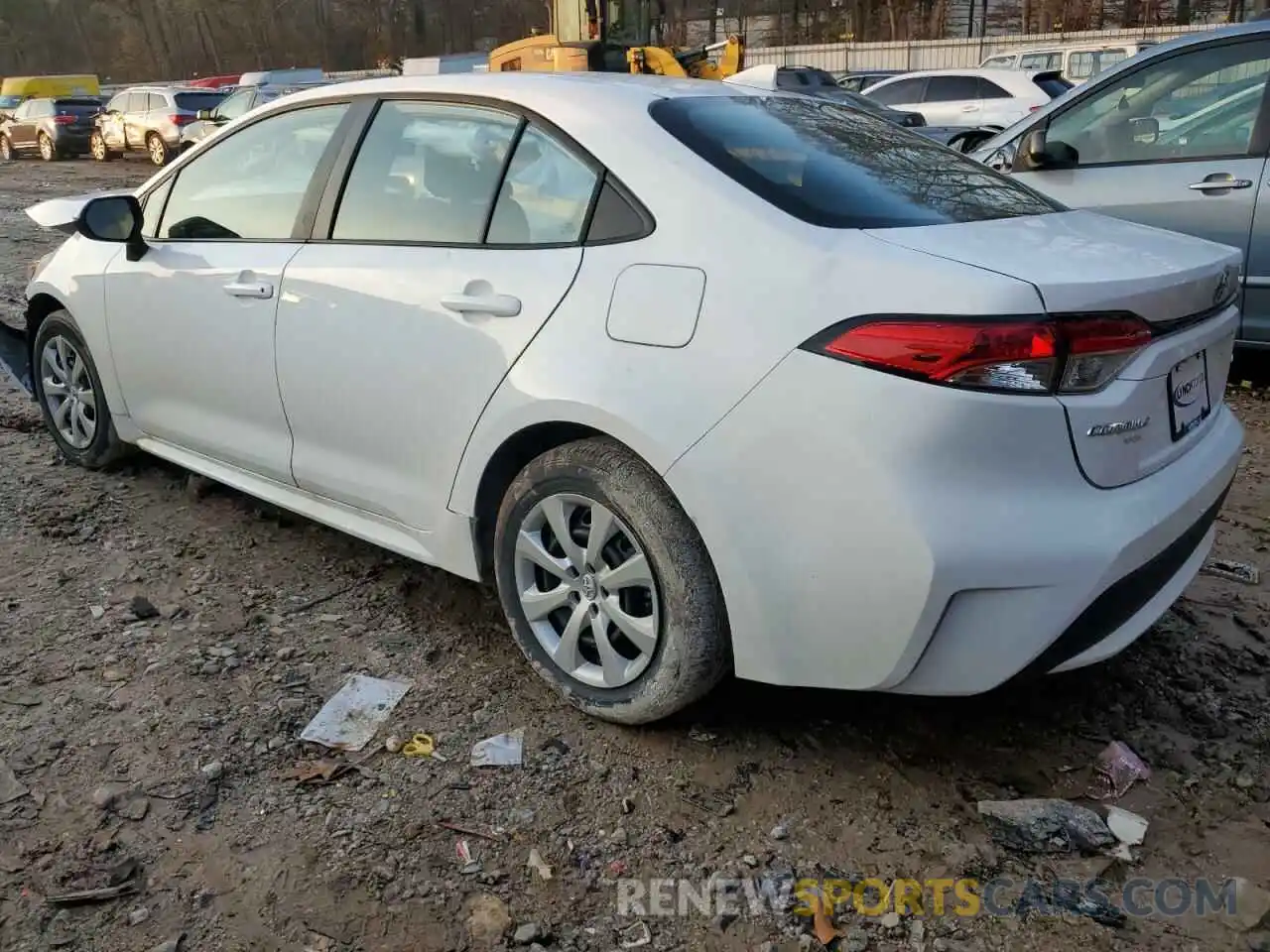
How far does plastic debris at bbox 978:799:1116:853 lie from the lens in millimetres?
2311

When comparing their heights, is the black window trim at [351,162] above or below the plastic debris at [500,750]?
above

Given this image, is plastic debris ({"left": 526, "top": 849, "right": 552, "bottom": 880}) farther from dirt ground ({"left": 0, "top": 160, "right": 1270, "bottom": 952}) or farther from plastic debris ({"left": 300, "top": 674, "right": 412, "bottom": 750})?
plastic debris ({"left": 300, "top": 674, "right": 412, "bottom": 750})

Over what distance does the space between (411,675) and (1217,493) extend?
2.14m

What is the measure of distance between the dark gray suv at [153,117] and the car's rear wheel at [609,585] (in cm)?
2255

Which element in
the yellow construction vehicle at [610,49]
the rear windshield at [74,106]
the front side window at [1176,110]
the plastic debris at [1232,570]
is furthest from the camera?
the rear windshield at [74,106]

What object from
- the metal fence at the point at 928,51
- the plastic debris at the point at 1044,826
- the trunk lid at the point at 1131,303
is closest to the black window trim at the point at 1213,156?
the trunk lid at the point at 1131,303

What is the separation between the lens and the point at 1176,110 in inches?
211

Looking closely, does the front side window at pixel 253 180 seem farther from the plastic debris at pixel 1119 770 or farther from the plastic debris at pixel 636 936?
the plastic debris at pixel 1119 770

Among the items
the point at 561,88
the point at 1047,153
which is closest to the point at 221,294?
the point at 561,88

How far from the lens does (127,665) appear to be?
303cm

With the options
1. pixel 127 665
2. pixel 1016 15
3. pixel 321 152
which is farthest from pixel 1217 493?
pixel 1016 15

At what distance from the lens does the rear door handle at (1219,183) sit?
5.00m

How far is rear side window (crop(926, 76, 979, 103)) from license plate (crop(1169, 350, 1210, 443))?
14966 mm

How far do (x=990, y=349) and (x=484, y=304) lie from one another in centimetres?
124
